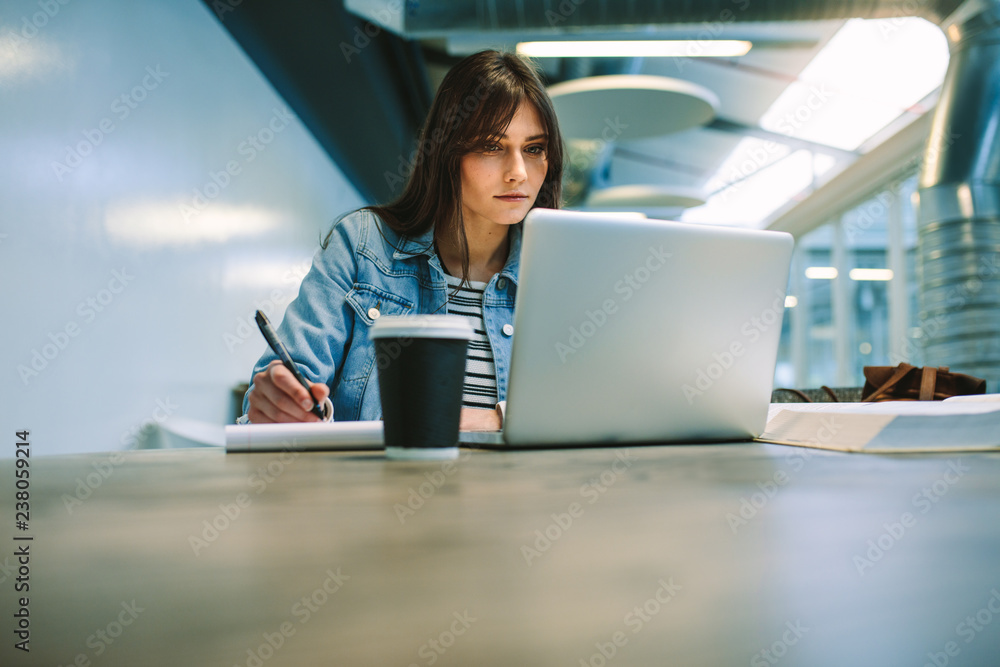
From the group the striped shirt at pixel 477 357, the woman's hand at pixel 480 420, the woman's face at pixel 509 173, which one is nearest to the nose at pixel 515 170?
the woman's face at pixel 509 173

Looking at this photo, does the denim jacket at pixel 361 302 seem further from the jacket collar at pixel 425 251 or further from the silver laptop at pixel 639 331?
the silver laptop at pixel 639 331

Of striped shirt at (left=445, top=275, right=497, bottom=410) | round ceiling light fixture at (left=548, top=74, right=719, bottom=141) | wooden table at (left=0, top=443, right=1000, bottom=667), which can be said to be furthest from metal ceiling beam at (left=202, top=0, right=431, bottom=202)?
wooden table at (left=0, top=443, right=1000, bottom=667)

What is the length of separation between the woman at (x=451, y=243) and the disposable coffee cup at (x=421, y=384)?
678 mm

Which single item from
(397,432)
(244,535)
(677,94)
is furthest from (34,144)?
(677,94)

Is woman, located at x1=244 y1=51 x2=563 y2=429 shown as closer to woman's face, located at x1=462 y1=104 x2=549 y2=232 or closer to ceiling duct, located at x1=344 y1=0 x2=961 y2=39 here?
woman's face, located at x1=462 y1=104 x2=549 y2=232

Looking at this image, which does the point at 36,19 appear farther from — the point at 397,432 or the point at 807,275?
the point at 807,275

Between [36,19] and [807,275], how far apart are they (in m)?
8.14

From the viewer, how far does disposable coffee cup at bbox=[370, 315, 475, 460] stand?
62 centimetres

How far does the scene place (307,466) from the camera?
0.57 metres

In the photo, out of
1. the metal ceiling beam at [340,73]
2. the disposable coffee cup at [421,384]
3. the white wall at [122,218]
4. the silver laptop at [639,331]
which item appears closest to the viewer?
the disposable coffee cup at [421,384]

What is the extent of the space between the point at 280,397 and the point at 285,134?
12.1 feet

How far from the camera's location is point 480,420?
42.9 inches

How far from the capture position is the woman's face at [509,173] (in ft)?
5.16

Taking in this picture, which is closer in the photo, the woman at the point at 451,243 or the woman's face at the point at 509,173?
the woman at the point at 451,243
